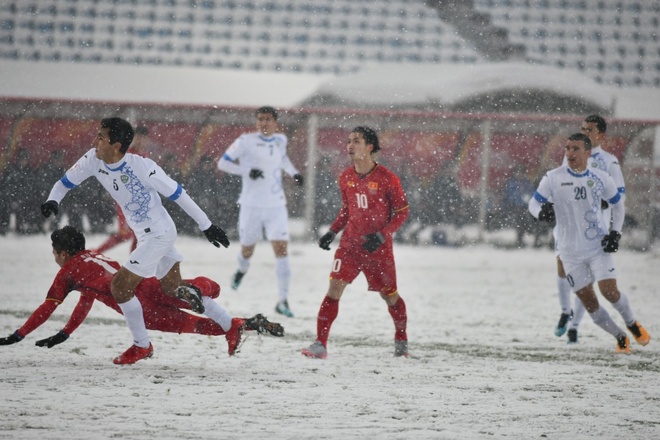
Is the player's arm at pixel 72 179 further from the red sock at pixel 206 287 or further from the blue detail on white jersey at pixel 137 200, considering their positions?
the red sock at pixel 206 287

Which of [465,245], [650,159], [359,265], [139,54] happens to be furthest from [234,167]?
[139,54]

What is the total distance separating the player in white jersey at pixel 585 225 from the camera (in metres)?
6.12

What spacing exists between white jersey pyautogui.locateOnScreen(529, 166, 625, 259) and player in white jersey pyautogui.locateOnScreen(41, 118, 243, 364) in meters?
2.39

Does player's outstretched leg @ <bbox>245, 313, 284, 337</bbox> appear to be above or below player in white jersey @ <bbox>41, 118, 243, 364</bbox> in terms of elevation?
below

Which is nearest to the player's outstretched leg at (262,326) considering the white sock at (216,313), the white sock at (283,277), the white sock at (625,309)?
the white sock at (216,313)

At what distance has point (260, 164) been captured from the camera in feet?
28.4

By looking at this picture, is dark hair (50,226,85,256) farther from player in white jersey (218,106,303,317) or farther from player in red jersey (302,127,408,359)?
player in white jersey (218,106,303,317)

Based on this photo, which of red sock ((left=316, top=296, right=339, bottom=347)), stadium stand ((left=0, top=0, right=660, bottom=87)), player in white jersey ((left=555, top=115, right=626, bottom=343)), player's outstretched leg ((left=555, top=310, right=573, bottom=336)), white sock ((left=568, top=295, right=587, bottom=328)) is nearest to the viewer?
red sock ((left=316, top=296, right=339, bottom=347))

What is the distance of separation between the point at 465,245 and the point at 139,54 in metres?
9.17

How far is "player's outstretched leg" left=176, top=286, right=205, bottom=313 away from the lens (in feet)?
17.2

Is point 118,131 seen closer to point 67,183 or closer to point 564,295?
point 67,183

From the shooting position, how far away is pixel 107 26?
2089 cm

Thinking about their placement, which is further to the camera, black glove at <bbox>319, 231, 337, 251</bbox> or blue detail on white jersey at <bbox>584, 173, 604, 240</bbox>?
blue detail on white jersey at <bbox>584, 173, 604, 240</bbox>

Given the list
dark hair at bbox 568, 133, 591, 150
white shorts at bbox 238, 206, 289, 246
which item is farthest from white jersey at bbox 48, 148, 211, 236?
white shorts at bbox 238, 206, 289, 246
